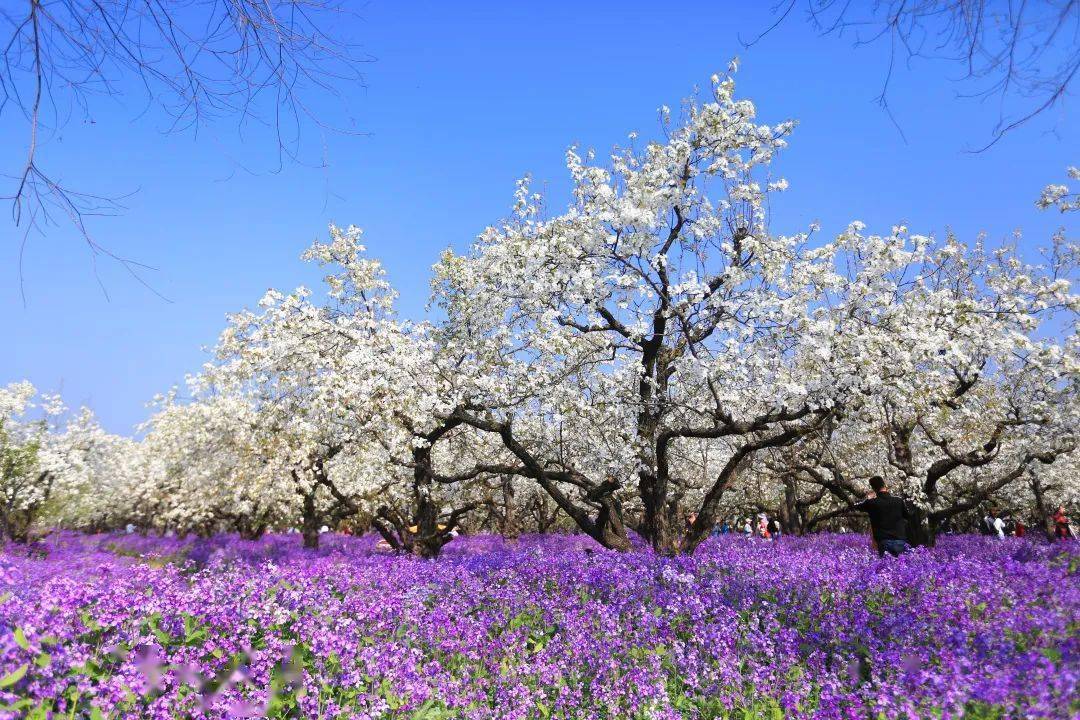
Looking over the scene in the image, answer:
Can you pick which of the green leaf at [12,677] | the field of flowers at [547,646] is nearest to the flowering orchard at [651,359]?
the field of flowers at [547,646]

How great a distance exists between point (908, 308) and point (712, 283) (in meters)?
4.23

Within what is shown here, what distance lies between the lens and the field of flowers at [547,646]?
459cm

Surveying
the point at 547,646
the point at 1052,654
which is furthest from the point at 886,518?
the point at 547,646

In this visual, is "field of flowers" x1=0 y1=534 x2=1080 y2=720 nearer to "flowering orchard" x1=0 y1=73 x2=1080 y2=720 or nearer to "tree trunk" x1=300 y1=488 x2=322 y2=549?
"flowering orchard" x1=0 y1=73 x2=1080 y2=720

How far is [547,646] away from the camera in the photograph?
7.11 meters

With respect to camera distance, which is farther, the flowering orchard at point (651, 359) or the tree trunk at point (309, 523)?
the tree trunk at point (309, 523)

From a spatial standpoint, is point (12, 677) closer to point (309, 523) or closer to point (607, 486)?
point (607, 486)

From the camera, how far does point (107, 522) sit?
63.7 m

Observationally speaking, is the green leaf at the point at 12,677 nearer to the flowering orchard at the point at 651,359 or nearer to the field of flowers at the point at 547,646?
the field of flowers at the point at 547,646

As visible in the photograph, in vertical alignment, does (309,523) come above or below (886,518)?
below

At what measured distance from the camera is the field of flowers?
4.59 meters

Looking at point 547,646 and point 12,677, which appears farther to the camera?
point 547,646

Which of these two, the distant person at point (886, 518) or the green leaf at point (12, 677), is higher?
the distant person at point (886, 518)

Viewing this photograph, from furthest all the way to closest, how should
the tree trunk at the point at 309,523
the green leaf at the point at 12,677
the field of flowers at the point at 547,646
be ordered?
the tree trunk at the point at 309,523, the field of flowers at the point at 547,646, the green leaf at the point at 12,677
